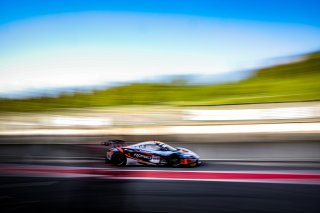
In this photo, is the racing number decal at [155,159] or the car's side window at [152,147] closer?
the racing number decal at [155,159]

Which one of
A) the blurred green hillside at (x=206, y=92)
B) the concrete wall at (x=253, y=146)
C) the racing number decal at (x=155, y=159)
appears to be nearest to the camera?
the racing number decal at (x=155, y=159)

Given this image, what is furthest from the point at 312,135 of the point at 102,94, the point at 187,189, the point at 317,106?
the point at 102,94

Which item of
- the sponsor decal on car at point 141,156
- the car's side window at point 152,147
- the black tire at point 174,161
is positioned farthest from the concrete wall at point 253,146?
the sponsor decal on car at point 141,156

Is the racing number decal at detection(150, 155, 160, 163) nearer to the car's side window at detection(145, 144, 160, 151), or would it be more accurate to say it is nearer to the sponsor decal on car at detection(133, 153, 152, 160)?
the sponsor decal on car at detection(133, 153, 152, 160)

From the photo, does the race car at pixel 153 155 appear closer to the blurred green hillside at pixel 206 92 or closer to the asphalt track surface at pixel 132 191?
the asphalt track surface at pixel 132 191

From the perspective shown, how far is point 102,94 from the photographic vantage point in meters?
20.9

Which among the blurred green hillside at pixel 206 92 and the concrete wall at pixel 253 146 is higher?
the blurred green hillside at pixel 206 92

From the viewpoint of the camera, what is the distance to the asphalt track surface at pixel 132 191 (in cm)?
372

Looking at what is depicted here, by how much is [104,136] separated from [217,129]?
16.8ft

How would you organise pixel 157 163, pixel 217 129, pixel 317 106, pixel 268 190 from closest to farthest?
pixel 268 190, pixel 157 163, pixel 317 106, pixel 217 129

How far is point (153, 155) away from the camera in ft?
30.5

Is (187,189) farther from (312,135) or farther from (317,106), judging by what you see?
(317,106)

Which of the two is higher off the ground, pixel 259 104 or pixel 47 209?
pixel 259 104

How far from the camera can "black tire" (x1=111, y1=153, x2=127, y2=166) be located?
31.2 ft
